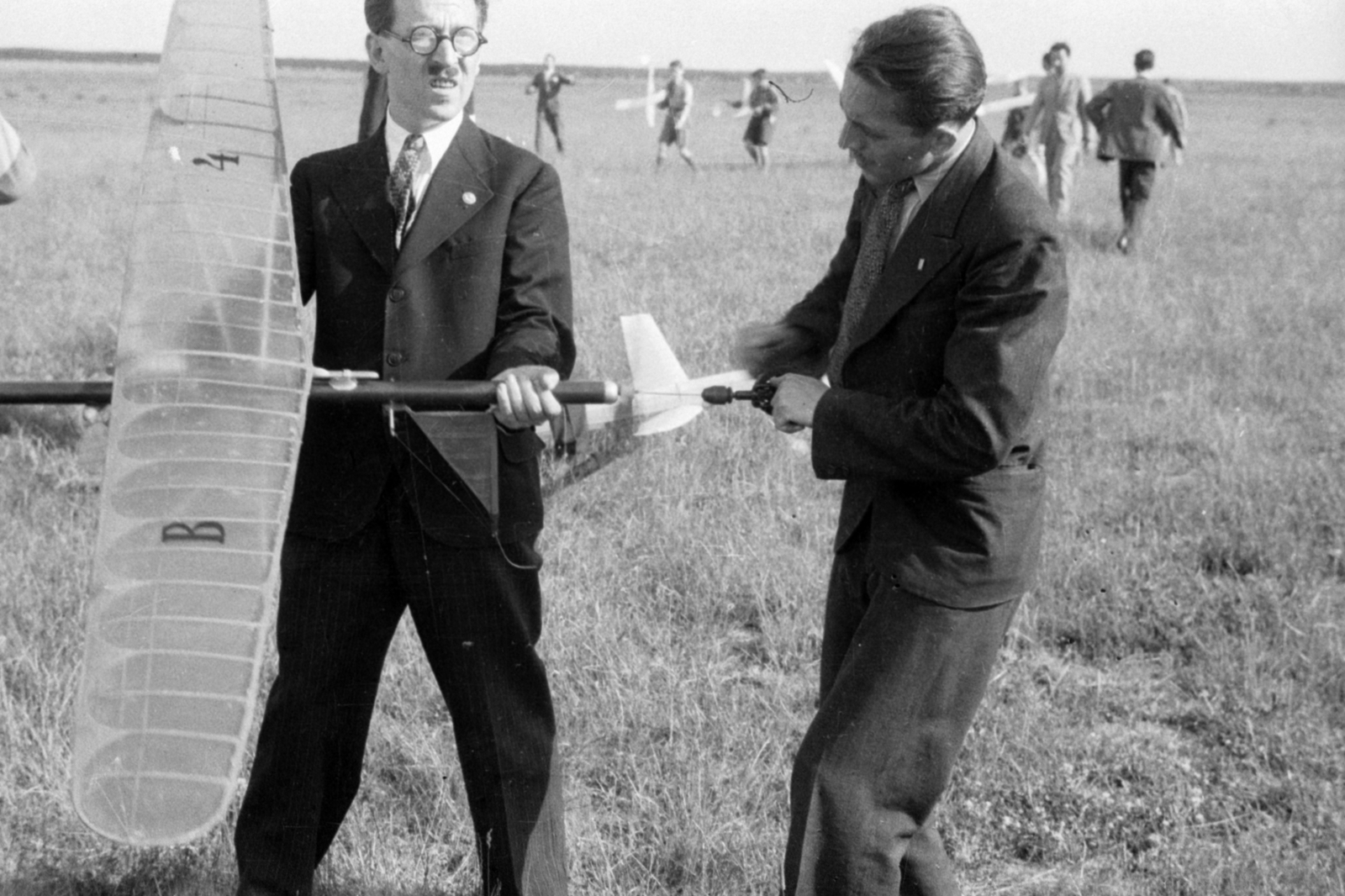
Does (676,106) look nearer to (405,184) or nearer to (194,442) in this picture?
(405,184)

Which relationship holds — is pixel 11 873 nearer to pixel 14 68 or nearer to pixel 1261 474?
pixel 14 68

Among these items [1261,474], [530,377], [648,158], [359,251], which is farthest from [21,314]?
[1261,474]

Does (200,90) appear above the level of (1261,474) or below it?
above

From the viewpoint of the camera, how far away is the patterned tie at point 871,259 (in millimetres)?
2666

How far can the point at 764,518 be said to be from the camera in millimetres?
5512

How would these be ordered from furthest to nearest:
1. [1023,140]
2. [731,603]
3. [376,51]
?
[1023,140]
[731,603]
[376,51]

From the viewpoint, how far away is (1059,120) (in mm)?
13344

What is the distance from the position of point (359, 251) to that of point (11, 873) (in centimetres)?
190

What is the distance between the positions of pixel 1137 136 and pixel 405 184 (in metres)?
10.9

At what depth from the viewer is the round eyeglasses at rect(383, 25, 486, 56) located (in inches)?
103

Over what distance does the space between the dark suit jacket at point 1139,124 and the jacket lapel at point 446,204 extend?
10.6 m

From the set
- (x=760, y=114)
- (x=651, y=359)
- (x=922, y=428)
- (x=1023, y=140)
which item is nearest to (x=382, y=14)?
(x=922, y=428)

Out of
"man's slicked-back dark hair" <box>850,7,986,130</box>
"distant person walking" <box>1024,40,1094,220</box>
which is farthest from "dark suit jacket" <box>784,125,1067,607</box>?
"distant person walking" <box>1024,40,1094,220</box>

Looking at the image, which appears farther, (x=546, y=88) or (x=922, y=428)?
(x=546, y=88)
